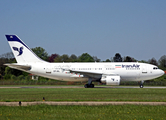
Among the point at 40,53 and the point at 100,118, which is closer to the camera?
the point at 100,118

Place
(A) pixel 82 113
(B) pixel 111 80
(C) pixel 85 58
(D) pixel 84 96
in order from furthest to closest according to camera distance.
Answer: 1. (C) pixel 85 58
2. (B) pixel 111 80
3. (D) pixel 84 96
4. (A) pixel 82 113

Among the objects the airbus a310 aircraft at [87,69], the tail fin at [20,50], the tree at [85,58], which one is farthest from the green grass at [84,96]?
the tree at [85,58]

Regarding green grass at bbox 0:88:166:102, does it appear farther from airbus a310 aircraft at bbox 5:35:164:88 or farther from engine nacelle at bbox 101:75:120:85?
airbus a310 aircraft at bbox 5:35:164:88

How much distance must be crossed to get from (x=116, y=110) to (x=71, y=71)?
83.9 ft

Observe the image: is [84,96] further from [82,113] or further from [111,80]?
[111,80]

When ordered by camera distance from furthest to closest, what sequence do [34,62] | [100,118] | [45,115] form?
1. [34,62]
2. [45,115]
3. [100,118]

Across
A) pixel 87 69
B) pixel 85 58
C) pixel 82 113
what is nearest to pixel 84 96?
pixel 82 113

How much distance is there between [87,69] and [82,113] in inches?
1097

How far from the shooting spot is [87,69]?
141ft

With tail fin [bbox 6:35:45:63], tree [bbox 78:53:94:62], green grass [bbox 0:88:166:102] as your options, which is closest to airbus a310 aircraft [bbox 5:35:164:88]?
tail fin [bbox 6:35:45:63]

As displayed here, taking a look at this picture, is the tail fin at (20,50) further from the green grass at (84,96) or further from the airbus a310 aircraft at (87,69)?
the green grass at (84,96)

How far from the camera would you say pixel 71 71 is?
4131 centimetres

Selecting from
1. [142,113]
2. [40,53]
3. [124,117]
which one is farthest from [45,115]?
[40,53]

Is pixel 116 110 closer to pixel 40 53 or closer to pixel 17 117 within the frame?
pixel 17 117
